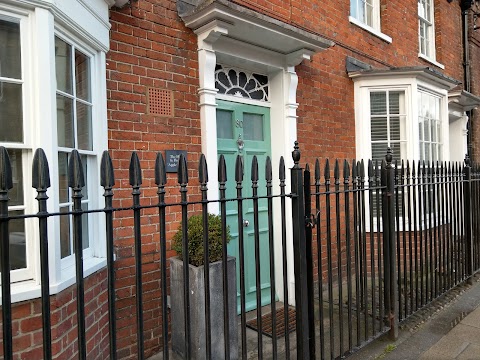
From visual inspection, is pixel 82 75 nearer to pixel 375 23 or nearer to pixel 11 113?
pixel 11 113

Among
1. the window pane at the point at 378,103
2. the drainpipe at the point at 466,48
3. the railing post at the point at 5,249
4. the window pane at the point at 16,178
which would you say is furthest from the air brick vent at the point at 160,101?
the drainpipe at the point at 466,48

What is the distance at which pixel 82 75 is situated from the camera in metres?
3.10

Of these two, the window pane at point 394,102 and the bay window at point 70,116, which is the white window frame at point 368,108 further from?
the bay window at point 70,116

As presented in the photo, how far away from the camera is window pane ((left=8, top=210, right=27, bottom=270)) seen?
92.7 inches

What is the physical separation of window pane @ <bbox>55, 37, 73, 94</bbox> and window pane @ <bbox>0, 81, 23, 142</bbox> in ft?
1.16

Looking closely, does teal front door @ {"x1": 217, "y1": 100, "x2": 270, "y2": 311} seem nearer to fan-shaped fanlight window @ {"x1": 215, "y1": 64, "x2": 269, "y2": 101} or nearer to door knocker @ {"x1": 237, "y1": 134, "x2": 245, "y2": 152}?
door knocker @ {"x1": 237, "y1": 134, "x2": 245, "y2": 152}

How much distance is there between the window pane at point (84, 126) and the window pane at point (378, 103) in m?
4.55

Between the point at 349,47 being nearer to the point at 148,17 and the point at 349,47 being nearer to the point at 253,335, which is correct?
the point at 148,17

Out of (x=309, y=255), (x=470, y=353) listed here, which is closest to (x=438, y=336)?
(x=470, y=353)

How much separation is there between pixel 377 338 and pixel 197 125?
8.85 ft

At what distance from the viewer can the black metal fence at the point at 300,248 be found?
1.57 metres

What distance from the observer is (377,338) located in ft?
11.7

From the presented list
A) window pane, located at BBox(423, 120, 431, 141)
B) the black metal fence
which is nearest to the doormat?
the black metal fence

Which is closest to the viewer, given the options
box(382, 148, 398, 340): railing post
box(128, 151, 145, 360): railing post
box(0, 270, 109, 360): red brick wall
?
box(128, 151, 145, 360): railing post
